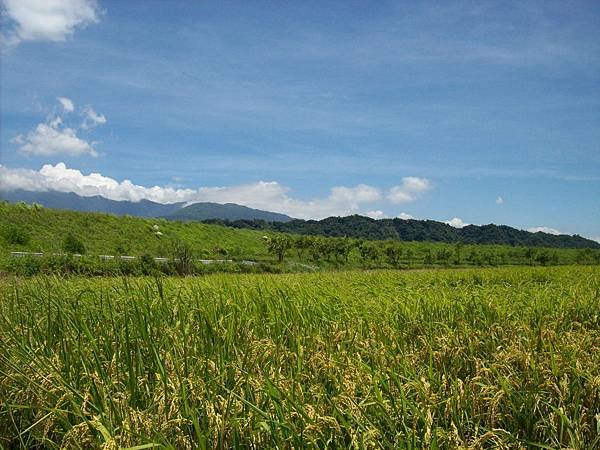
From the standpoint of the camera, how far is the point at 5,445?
137 inches

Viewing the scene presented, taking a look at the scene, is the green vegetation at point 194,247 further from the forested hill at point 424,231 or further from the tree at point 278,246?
the forested hill at point 424,231

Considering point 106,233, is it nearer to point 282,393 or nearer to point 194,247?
point 194,247

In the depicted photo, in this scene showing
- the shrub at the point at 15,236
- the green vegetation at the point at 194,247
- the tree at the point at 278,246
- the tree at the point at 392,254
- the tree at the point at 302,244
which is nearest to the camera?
the green vegetation at the point at 194,247

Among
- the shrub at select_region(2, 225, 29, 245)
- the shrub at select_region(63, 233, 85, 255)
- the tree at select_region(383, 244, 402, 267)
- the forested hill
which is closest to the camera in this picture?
the shrub at select_region(63, 233, 85, 255)

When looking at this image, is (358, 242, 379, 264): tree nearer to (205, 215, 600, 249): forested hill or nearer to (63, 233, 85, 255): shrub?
(63, 233, 85, 255): shrub

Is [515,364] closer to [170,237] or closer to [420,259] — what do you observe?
[170,237]

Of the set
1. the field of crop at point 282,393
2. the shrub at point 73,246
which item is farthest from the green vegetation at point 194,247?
the field of crop at point 282,393

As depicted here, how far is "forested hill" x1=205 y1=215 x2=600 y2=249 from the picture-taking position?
14962 cm

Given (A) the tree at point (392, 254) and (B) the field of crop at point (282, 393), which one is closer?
(B) the field of crop at point (282, 393)

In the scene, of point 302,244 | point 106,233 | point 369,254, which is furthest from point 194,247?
point 369,254

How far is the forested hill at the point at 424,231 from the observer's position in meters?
150

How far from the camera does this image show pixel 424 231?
157m

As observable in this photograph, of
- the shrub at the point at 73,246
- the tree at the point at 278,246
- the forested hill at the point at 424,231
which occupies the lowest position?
the shrub at the point at 73,246

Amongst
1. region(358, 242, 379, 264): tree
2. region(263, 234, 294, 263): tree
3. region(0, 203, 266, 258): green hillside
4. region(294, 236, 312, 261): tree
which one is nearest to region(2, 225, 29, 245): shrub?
region(0, 203, 266, 258): green hillside
